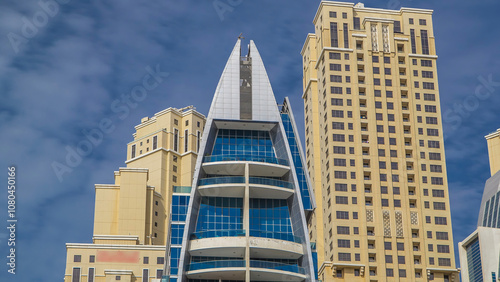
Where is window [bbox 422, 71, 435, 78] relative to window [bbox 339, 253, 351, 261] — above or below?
above

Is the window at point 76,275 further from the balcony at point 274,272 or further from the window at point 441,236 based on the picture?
the window at point 441,236

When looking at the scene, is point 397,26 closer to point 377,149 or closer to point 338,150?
point 377,149

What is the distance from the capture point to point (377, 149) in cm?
16975

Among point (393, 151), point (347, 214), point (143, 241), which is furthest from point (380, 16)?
point (143, 241)

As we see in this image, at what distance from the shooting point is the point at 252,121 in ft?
349

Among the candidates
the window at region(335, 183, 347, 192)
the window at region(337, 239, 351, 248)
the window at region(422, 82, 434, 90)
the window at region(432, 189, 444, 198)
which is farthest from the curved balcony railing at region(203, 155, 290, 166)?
the window at region(422, 82, 434, 90)

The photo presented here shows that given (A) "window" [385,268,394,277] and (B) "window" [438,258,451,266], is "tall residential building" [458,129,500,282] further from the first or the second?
(A) "window" [385,268,394,277]

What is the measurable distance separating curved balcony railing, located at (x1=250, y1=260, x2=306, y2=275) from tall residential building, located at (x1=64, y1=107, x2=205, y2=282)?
9.25m

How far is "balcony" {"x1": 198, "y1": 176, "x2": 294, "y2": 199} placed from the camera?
10212 cm

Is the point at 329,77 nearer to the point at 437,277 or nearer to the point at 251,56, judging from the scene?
the point at 437,277

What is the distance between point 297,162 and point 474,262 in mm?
83319

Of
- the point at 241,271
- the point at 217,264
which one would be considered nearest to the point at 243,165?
the point at 217,264

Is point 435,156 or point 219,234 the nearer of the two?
point 219,234

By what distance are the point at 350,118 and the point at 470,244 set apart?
36563mm
